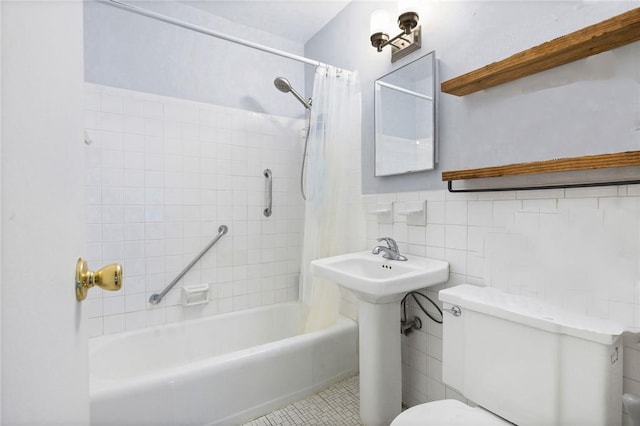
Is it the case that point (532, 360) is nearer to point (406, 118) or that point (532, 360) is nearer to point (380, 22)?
point (406, 118)

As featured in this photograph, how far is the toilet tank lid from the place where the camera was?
84 centimetres

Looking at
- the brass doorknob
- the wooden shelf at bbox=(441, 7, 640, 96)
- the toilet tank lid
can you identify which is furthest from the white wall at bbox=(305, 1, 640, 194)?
the brass doorknob

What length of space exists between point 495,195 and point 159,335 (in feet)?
6.63

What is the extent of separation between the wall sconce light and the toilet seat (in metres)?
1.64

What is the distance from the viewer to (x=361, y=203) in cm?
197

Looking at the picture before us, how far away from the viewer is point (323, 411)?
5.32 ft

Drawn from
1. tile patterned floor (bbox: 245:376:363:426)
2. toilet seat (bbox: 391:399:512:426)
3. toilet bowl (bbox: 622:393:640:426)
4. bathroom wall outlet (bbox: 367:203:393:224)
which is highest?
bathroom wall outlet (bbox: 367:203:393:224)

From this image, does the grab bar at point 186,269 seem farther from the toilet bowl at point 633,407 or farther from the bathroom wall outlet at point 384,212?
the toilet bowl at point 633,407

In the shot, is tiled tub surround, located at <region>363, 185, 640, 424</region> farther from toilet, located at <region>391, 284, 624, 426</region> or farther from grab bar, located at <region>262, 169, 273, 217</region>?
grab bar, located at <region>262, 169, 273, 217</region>

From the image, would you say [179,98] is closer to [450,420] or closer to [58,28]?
[58,28]

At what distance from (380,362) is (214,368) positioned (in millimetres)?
Result: 794

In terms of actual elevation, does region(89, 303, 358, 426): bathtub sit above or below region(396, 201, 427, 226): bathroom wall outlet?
below

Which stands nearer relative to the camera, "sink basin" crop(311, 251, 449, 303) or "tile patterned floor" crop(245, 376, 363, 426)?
"sink basin" crop(311, 251, 449, 303)

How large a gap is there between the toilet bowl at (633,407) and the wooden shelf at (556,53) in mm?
1047
